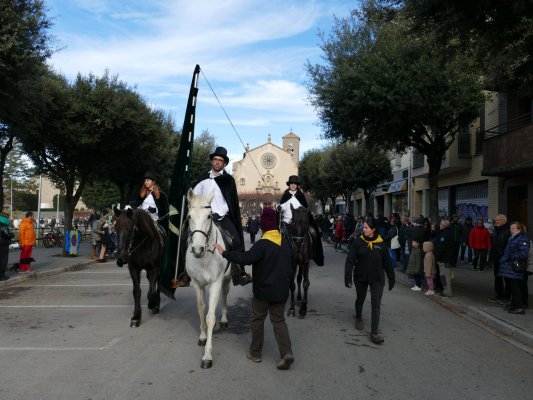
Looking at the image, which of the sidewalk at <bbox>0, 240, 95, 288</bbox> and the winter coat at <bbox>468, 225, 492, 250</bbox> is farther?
the winter coat at <bbox>468, 225, 492, 250</bbox>

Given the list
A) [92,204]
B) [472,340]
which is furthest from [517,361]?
[92,204]

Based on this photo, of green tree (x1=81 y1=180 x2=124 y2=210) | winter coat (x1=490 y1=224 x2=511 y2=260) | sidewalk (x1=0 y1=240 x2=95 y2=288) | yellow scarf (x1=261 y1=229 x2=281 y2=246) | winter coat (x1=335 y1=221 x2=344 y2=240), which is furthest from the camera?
green tree (x1=81 y1=180 x2=124 y2=210)

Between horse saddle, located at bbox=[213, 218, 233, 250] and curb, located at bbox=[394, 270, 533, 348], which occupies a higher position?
horse saddle, located at bbox=[213, 218, 233, 250]

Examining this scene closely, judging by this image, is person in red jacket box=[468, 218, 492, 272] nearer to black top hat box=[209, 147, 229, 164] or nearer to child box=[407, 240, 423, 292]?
child box=[407, 240, 423, 292]

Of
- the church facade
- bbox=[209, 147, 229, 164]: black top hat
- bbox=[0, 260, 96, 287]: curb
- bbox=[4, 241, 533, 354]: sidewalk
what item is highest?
the church facade

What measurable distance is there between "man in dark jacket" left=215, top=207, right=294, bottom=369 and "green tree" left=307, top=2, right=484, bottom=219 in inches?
370

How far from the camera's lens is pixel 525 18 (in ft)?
23.7

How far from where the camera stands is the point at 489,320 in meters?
8.69

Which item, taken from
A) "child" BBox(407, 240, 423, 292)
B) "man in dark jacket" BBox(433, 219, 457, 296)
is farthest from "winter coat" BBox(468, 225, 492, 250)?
"man in dark jacket" BBox(433, 219, 457, 296)

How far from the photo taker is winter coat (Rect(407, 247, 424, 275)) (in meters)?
12.1

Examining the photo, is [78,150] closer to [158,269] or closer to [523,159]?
[158,269]

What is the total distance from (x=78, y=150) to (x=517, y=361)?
18127 millimetres

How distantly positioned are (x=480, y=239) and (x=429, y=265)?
261 inches

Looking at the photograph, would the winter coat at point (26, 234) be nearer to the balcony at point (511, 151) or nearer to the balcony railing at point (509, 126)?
the balcony at point (511, 151)
